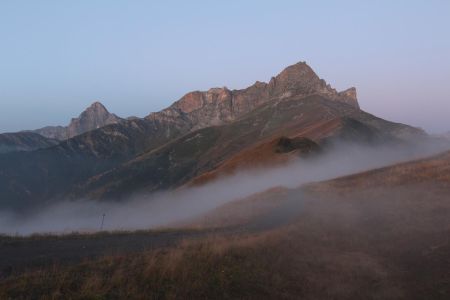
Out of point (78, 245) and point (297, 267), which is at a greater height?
point (78, 245)

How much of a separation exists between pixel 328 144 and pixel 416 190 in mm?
75056

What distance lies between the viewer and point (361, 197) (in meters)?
34.3

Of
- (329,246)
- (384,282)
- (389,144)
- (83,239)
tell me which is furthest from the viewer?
(389,144)

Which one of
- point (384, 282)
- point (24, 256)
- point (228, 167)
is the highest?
point (228, 167)

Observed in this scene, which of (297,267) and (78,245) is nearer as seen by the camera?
(297,267)

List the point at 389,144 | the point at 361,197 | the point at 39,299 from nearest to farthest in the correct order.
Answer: the point at 39,299
the point at 361,197
the point at 389,144

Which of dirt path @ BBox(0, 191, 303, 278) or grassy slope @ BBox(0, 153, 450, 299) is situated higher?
dirt path @ BBox(0, 191, 303, 278)

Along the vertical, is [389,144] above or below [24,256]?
above

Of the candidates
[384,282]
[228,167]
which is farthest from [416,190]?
[228,167]

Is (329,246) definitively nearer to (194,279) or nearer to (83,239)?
(194,279)

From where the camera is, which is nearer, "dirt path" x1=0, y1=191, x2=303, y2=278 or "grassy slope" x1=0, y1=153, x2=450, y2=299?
"grassy slope" x1=0, y1=153, x2=450, y2=299

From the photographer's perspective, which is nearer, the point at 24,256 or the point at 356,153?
the point at 24,256

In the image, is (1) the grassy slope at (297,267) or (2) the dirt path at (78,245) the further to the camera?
(2) the dirt path at (78,245)

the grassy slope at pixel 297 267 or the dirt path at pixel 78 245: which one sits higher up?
the dirt path at pixel 78 245
